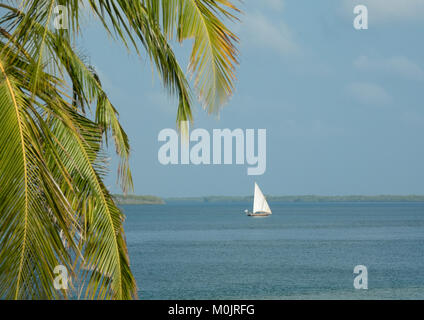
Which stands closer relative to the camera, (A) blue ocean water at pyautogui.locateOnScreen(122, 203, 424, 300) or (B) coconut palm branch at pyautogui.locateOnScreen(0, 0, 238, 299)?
(B) coconut palm branch at pyautogui.locateOnScreen(0, 0, 238, 299)

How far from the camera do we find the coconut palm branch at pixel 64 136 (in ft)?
13.3

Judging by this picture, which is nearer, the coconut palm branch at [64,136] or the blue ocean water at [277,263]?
the coconut palm branch at [64,136]

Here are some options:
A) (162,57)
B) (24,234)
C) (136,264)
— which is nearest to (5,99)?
(24,234)

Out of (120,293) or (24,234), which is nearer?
(24,234)

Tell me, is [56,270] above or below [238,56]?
below

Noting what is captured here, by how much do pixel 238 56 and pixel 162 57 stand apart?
0.88 metres

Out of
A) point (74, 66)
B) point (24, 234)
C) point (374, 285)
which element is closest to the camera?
point (24, 234)

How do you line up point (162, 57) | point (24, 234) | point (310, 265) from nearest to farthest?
point (24, 234)
point (162, 57)
point (310, 265)

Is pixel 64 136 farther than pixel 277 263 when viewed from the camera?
No

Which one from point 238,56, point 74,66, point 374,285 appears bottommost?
point 374,285

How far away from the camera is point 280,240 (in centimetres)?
7375

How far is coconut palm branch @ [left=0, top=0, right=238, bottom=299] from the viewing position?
404 cm

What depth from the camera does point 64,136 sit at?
5.68 meters
